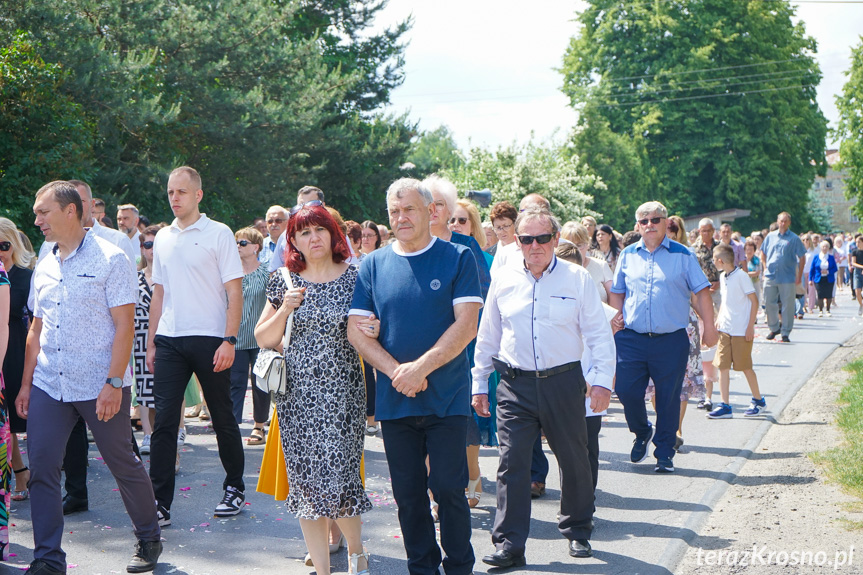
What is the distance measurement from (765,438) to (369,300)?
623cm

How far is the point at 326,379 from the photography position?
16.6 feet

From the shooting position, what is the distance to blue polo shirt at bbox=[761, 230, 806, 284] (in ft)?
62.6

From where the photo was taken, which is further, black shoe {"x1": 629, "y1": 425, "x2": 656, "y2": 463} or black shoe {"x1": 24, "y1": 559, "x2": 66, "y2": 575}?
black shoe {"x1": 629, "y1": 425, "x2": 656, "y2": 463}

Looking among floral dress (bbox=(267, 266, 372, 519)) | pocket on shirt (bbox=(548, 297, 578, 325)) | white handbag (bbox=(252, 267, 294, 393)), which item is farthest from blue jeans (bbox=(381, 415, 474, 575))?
pocket on shirt (bbox=(548, 297, 578, 325))

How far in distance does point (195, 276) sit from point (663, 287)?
12.7 feet

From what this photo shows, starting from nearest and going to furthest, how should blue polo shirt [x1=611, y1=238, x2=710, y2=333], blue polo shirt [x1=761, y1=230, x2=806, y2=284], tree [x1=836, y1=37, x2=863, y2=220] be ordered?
1. blue polo shirt [x1=611, y1=238, x2=710, y2=333]
2. blue polo shirt [x1=761, y1=230, x2=806, y2=284]
3. tree [x1=836, y1=37, x2=863, y2=220]

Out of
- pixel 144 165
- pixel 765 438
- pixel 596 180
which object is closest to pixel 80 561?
pixel 765 438

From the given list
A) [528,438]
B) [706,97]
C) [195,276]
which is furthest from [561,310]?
[706,97]

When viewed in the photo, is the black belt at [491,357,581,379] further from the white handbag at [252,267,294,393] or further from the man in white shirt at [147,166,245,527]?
the man in white shirt at [147,166,245,527]

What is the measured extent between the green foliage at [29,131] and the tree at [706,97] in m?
39.3

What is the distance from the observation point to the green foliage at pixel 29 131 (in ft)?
46.0

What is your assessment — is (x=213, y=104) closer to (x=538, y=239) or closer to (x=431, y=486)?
(x=538, y=239)

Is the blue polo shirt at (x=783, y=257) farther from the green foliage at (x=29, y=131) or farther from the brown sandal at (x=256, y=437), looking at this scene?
the green foliage at (x=29, y=131)

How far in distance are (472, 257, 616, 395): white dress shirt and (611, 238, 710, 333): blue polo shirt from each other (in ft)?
7.76
